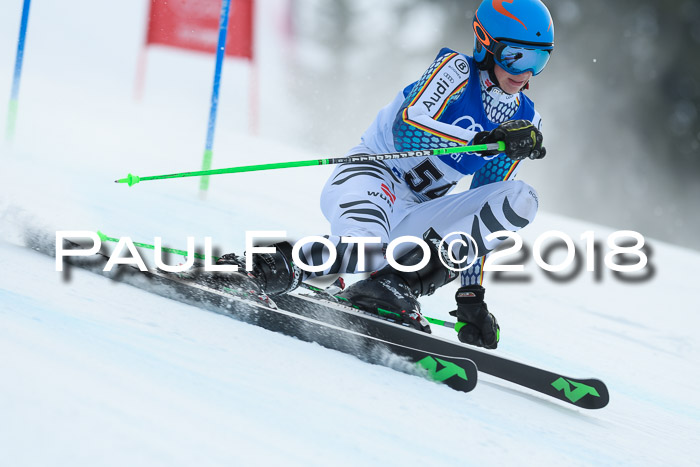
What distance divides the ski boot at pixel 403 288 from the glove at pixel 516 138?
19.1 inches

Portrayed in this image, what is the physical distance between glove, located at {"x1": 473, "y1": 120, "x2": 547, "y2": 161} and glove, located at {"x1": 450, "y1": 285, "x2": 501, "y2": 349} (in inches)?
21.6

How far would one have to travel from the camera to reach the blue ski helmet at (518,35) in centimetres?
248

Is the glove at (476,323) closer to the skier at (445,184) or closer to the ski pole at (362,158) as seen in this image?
the skier at (445,184)

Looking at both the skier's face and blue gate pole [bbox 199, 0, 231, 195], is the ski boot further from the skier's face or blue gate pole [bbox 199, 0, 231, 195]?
blue gate pole [bbox 199, 0, 231, 195]

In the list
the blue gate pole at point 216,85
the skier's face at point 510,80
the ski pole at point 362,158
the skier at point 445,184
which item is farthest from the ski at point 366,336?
the blue gate pole at point 216,85

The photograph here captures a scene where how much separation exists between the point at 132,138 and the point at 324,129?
13.3 meters

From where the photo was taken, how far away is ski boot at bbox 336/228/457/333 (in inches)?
100

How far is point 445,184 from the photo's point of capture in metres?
2.82

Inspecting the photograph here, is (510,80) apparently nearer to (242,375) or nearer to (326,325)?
(326,325)

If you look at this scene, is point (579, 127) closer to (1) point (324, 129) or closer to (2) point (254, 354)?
(1) point (324, 129)

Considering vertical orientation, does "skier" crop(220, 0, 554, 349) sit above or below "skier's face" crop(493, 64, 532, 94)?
below

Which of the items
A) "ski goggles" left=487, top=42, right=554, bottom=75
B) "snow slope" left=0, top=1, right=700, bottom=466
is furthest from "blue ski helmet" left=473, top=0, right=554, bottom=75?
"snow slope" left=0, top=1, right=700, bottom=466

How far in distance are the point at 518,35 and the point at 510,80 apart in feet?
0.52

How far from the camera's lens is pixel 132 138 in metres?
7.18
